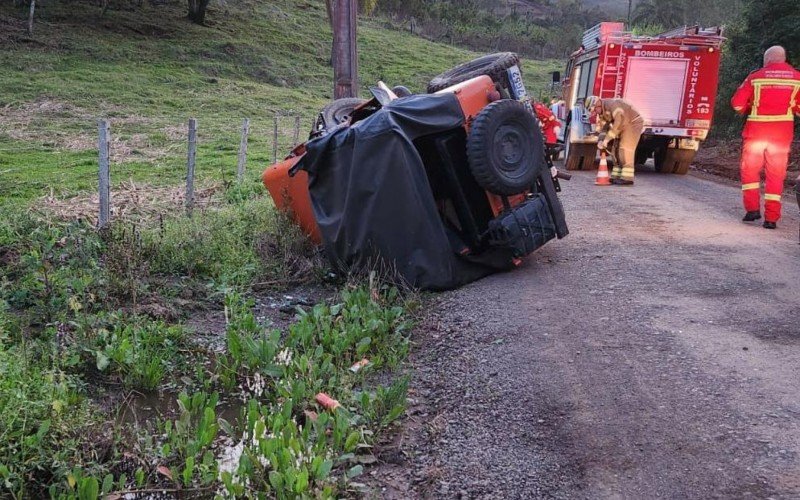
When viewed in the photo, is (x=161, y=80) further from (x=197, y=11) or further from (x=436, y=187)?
(x=436, y=187)

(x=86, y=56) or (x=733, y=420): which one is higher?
(x=86, y=56)

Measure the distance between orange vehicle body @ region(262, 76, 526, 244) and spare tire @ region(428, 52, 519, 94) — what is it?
1.52ft

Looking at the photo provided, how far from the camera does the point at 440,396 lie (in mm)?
4051

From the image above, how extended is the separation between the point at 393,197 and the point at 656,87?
370 inches

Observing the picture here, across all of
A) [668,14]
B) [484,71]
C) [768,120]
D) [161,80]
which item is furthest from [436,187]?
[668,14]

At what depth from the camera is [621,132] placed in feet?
39.2

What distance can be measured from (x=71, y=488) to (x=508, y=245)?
12.1ft

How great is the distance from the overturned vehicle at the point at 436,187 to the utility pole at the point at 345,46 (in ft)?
13.7

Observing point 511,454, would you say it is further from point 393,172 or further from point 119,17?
point 119,17

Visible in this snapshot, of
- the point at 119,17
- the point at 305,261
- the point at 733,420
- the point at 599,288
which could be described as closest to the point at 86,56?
the point at 119,17

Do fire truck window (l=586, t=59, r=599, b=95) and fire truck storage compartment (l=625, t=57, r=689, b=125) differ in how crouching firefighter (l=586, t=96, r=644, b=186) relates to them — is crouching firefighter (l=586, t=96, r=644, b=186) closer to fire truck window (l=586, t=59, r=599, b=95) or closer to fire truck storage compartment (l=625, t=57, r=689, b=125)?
fire truck storage compartment (l=625, t=57, r=689, b=125)

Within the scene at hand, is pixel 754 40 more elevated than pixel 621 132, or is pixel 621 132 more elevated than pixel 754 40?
pixel 754 40

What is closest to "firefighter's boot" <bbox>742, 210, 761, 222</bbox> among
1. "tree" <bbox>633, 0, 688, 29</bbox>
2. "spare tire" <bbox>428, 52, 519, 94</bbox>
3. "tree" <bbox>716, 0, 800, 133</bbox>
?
"spare tire" <bbox>428, 52, 519, 94</bbox>

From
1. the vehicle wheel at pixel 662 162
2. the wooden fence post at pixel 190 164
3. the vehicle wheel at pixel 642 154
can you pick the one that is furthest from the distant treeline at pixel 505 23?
the wooden fence post at pixel 190 164
